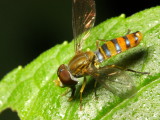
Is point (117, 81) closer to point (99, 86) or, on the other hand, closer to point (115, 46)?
point (99, 86)

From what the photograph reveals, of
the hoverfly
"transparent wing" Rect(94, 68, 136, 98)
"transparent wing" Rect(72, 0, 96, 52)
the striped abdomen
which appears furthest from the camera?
"transparent wing" Rect(72, 0, 96, 52)

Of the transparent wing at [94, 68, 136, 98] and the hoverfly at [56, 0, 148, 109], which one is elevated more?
the hoverfly at [56, 0, 148, 109]

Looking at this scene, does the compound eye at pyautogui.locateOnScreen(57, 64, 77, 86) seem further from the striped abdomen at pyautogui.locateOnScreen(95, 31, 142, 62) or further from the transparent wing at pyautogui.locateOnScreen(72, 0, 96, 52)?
the transparent wing at pyautogui.locateOnScreen(72, 0, 96, 52)

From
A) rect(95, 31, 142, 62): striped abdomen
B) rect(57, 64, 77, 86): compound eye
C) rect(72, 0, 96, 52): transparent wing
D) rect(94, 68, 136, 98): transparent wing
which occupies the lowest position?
rect(94, 68, 136, 98): transparent wing

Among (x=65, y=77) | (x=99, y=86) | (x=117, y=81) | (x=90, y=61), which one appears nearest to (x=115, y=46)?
(x=90, y=61)

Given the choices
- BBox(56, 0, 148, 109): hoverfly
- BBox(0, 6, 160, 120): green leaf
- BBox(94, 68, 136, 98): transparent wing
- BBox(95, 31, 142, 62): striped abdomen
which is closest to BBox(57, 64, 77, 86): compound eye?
BBox(56, 0, 148, 109): hoverfly

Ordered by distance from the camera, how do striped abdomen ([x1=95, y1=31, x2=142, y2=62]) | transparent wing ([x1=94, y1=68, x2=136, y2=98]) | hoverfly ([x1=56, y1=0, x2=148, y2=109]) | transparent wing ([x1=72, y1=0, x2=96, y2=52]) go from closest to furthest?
transparent wing ([x1=94, y1=68, x2=136, y2=98]) → hoverfly ([x1=56, y1=0, x2=148, y2=109]) → striped abdomen ([x1=95, y1=31, x2=142, y2=62]) → transparent wing ([x1=72, y1=0, x2=96, y2=52])
